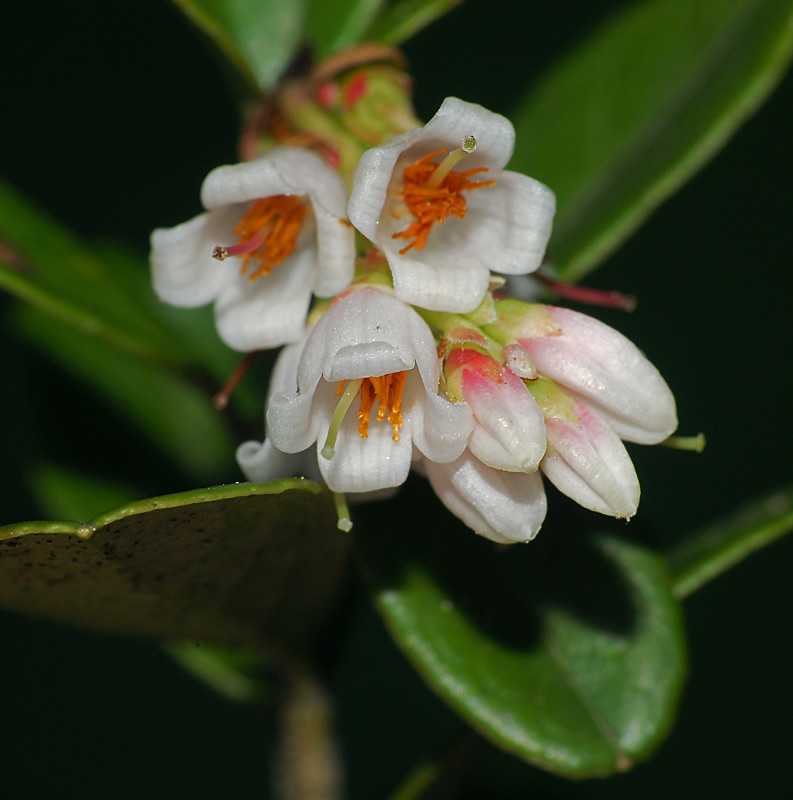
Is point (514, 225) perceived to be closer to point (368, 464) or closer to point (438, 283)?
point (438, 283)

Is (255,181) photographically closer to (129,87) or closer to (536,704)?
(536,704)

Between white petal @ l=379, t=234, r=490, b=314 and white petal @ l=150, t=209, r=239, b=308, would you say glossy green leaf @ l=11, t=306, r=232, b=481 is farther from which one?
white petal @ l=379, t=234, r=490, b=314

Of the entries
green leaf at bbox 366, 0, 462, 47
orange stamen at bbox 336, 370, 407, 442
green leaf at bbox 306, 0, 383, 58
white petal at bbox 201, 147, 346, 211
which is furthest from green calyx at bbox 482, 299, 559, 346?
green leaf at bbox 306, 0, 383, 58

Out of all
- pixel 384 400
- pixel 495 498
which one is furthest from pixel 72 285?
pixel 495 498

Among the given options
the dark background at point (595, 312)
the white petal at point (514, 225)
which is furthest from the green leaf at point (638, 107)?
the dark background at point (595, 312)

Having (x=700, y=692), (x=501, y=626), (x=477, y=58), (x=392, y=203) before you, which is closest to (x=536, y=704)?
(x=501, y=626)
